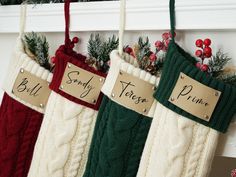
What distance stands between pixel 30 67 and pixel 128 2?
1.09 feet

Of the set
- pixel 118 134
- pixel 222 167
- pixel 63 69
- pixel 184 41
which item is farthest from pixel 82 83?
pixel 222 167

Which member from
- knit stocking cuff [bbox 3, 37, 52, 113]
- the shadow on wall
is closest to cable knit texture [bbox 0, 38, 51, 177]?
knit stocking cuff [bbox 3, 37, 52, 113]

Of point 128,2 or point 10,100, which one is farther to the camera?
point 10,100

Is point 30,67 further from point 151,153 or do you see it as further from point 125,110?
point 151,153

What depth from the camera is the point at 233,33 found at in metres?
0.90

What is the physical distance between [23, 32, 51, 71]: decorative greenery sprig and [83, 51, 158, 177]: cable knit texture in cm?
23

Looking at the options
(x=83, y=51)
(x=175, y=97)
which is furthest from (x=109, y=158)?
(x=83, y=51)

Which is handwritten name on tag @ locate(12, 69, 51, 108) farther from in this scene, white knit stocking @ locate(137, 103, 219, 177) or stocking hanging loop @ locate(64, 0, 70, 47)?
white knit stocking @ locate(137, 103, 219, 177)

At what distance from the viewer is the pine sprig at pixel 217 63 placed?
34.2 inches

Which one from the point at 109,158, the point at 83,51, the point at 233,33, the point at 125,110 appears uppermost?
the point at 233,33

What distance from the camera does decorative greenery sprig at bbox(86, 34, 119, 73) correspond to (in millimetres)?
1023

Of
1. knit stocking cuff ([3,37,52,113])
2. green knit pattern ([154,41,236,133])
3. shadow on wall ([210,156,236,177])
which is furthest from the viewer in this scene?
shadow on wall ([210,156,236,177])

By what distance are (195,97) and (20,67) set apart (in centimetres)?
51

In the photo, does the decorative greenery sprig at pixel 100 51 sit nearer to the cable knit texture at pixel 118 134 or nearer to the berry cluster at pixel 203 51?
the cable knit texture at pixel 118 134
